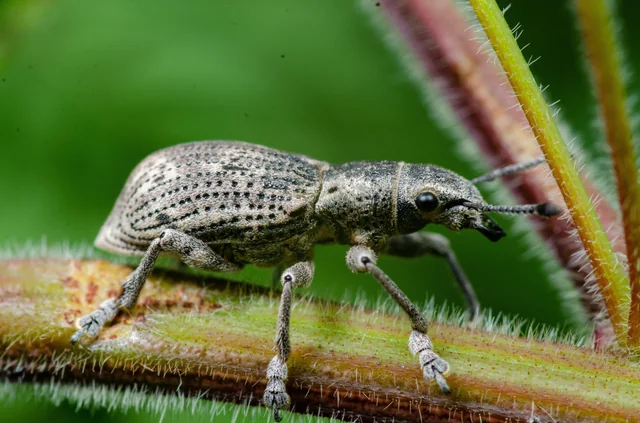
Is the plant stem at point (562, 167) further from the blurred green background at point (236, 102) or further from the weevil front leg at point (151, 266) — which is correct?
the blurred green background at point (236, 102)

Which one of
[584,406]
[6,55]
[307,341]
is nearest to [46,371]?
[307,341]

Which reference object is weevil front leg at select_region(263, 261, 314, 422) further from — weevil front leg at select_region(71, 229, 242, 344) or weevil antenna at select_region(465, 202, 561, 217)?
weevil antenna at select_region(465, 202, 561, 217)

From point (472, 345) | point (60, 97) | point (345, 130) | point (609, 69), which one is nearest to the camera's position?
point (609, 69)

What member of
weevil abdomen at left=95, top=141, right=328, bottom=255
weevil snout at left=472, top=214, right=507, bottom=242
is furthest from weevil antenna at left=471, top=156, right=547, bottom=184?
weevil abdomen at left=95, top=141, right=328, bottom=255

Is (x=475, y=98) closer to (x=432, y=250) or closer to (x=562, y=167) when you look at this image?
(x=432, y=250)

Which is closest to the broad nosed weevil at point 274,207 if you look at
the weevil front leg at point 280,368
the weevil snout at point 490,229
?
the weevil snout at point 490,229

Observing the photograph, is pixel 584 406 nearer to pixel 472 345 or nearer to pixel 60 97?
pixel 472 345
